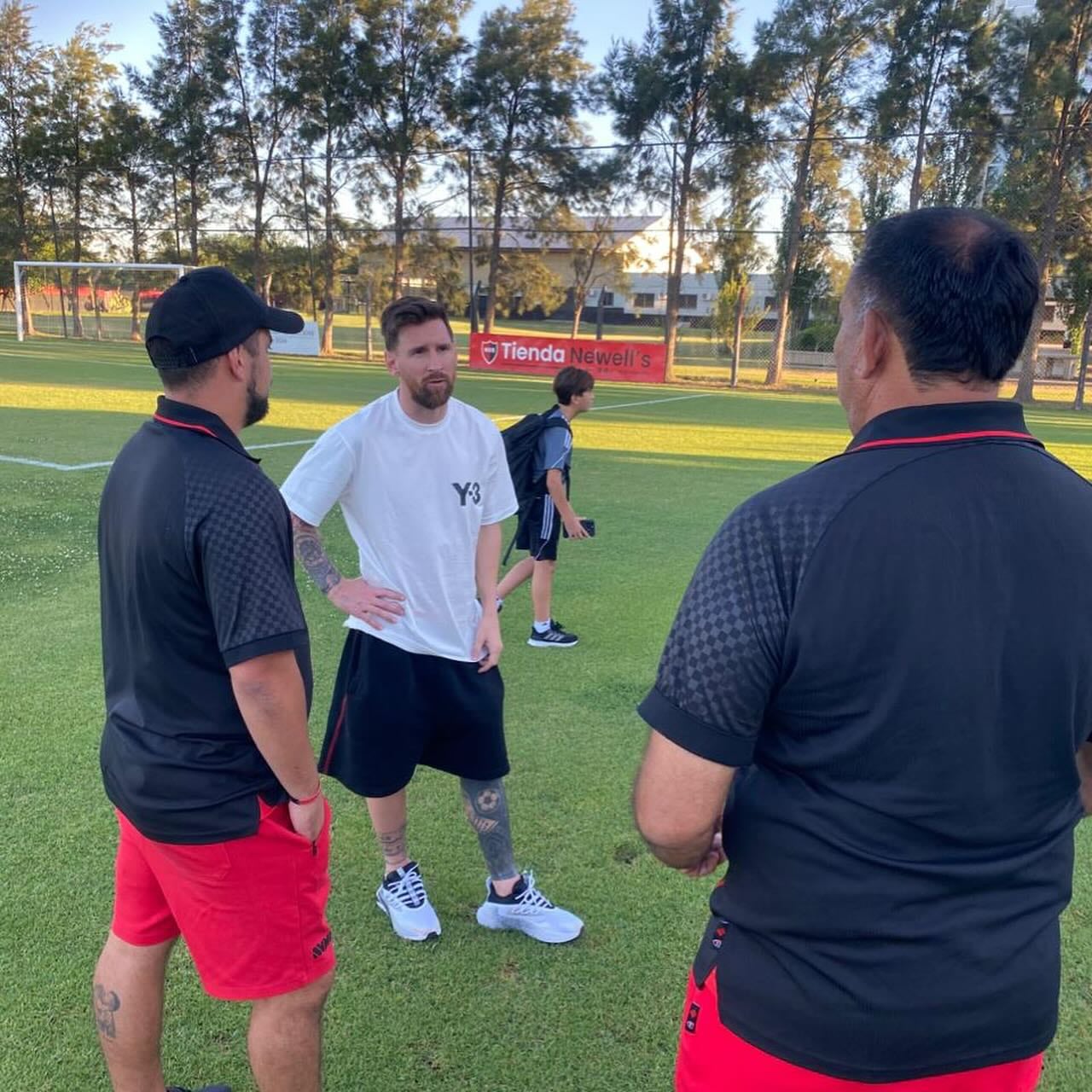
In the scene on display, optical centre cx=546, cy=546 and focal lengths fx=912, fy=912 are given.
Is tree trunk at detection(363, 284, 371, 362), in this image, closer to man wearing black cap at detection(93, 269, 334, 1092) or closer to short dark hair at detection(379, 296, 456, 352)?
short dark hair at detection(379, 296, 456, 352)

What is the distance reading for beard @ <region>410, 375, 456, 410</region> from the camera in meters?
2.97

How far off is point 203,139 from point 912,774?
43796 mm

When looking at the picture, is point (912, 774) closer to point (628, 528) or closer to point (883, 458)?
point (883, 458)

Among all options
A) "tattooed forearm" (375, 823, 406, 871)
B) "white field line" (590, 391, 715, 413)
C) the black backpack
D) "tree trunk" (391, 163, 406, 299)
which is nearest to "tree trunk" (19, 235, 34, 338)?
"tree trunk" (391, 163, 406, 299)

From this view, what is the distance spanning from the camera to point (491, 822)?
309 cm

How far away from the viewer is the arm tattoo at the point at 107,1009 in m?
2.09

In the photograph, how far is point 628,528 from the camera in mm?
8945

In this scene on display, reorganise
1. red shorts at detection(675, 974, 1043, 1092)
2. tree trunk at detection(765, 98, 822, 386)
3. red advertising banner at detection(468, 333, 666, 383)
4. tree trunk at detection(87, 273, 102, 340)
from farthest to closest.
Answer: tree trunk at detection(87, 273, 102, 340) < tree trunk at detection(765, 98, 822, 386) < red advertising banner at detection(468, 333, 666, 383) < red shorts at detection(675, 974, 1043, 1092)

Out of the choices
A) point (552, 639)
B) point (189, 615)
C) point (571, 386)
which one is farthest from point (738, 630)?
point (571, 386)

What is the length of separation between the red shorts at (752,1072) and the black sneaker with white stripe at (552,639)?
430 centimetres

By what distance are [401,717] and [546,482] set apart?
318cm

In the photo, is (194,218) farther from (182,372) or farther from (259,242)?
(182,372)

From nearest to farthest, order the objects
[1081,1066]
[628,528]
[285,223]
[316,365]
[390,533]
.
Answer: [1081,1066] < [390,533] < [628,528] < [316,365] < [285,223]

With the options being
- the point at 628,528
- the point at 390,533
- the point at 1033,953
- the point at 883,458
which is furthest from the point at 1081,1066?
the point at 628,528
